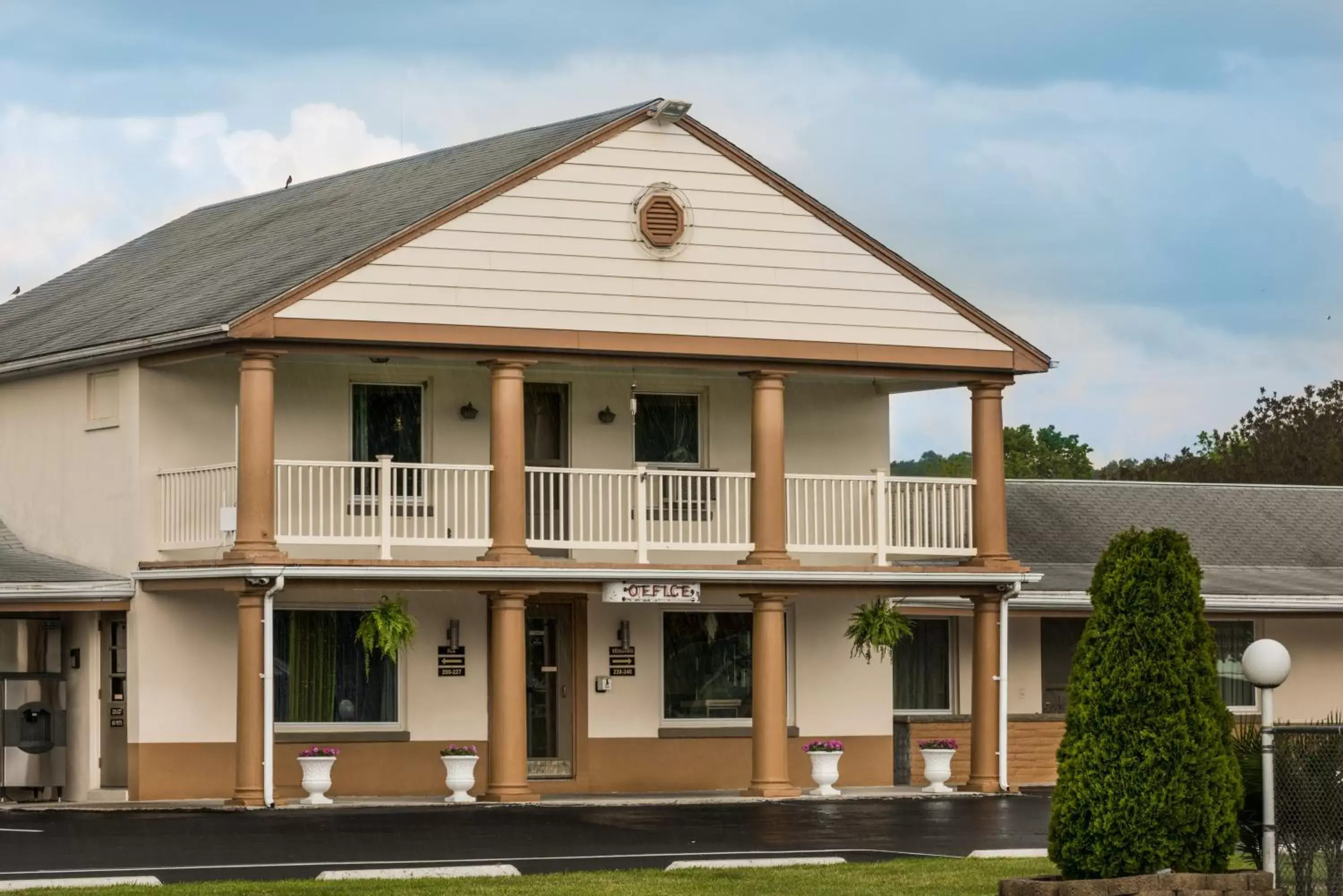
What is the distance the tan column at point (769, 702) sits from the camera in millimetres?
28969

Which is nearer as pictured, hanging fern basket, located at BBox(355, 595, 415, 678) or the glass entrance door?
hanging fern basket, located at BBox(355, 595, 415, 678)

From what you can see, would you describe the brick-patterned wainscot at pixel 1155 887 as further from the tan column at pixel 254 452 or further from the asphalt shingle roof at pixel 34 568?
the asphalt shingle roof at pixel 34 568

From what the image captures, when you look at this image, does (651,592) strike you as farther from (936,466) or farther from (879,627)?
(936,466)

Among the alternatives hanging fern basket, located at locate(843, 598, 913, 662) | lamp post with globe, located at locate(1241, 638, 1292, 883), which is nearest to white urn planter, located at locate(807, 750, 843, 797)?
hanging fern basket, located at locate(843, 598, 913, 662)

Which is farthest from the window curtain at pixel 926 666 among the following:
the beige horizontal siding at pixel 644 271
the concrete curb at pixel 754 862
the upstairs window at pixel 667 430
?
the concrete curb at pixel 754 862

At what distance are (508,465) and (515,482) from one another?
0.70 ft

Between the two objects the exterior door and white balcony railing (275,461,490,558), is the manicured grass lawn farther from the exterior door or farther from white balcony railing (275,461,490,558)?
the exterior door

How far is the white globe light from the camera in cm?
1722

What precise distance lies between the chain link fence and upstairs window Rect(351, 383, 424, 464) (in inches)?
567

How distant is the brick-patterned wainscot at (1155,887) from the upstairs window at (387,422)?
1465 centimetres

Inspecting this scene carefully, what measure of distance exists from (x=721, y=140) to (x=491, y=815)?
8.15 metres

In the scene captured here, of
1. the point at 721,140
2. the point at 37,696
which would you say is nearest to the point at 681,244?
the point at 721,140

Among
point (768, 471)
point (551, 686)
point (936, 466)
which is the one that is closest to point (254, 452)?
point (551, 686)

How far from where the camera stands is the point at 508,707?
27.7 m
